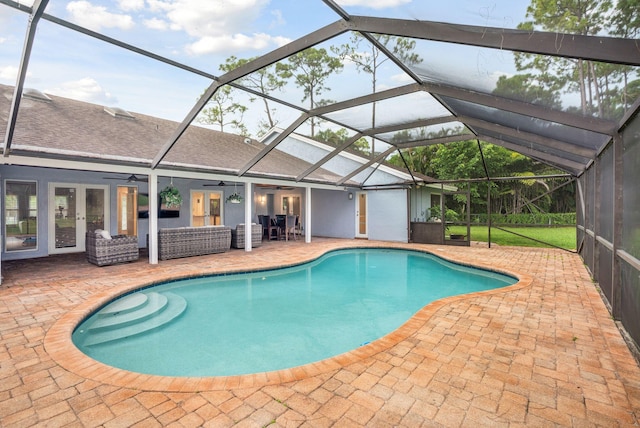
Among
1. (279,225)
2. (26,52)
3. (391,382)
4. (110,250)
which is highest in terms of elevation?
(26,52)

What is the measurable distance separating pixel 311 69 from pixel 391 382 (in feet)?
18.9

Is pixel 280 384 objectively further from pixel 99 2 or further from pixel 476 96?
pixel 99 2

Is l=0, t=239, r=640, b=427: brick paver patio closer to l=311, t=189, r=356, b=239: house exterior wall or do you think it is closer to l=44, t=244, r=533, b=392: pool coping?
l=44, t=244, r=533, b=392: pool coping

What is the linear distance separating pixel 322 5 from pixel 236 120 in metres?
20.3

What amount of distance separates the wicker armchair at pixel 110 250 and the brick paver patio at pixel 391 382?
304cm

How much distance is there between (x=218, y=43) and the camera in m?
5.93

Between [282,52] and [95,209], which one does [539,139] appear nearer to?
[282,52]

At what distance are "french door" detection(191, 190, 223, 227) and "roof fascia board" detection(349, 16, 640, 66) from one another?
10.8 m

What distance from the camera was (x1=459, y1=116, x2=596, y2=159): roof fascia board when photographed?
574 centimetres

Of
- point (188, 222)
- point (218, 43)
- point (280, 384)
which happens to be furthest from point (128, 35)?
point (188, 222)

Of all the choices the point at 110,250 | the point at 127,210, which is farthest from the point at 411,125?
the point at 127,210

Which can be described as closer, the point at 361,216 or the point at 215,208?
the point at 215,208

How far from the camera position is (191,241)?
9281mm

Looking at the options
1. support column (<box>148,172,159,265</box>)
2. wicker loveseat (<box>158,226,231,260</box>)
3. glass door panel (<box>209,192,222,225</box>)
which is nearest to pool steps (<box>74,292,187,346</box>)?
support column (<box>148,172,159,265</box>)
